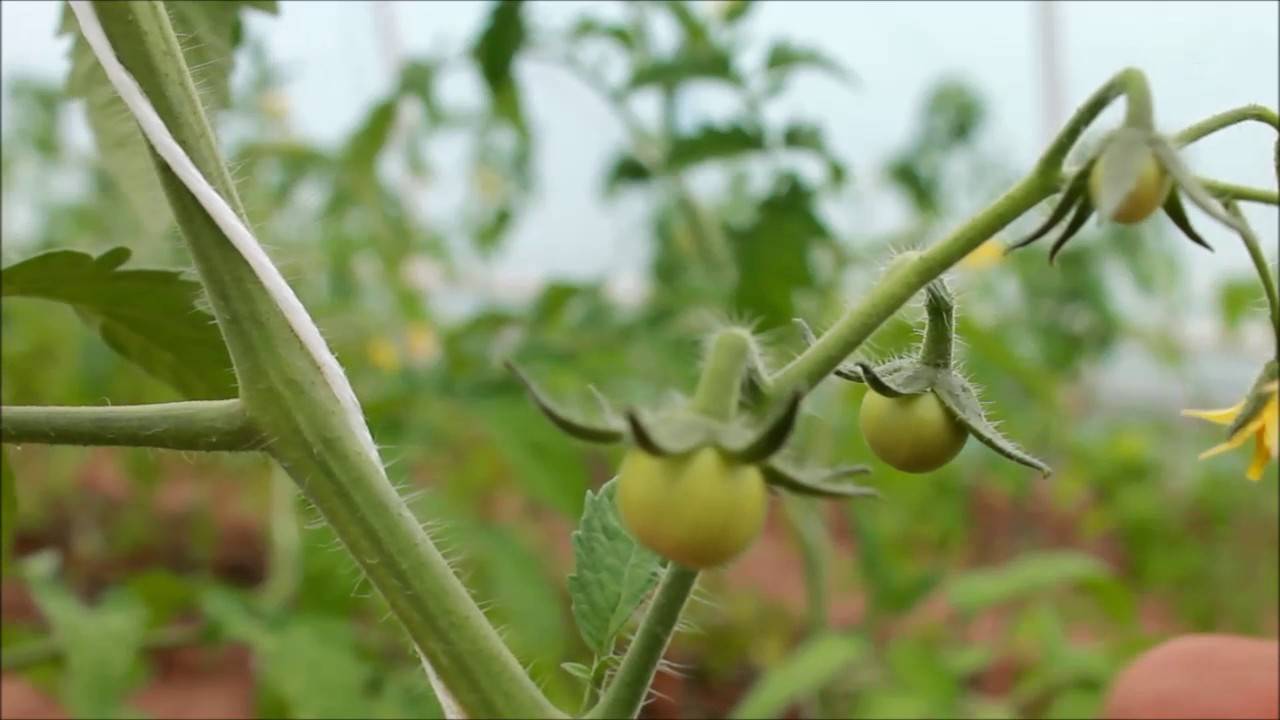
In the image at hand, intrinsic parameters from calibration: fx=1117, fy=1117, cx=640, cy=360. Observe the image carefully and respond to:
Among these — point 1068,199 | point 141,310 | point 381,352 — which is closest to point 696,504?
point 1068,199

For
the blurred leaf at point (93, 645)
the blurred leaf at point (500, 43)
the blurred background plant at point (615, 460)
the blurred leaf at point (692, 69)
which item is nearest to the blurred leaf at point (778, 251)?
the blurred background plant at point (615, 460)

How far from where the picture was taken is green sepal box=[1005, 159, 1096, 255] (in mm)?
292

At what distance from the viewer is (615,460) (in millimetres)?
1746

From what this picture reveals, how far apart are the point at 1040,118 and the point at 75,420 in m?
3.47

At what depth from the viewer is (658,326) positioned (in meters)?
1.49

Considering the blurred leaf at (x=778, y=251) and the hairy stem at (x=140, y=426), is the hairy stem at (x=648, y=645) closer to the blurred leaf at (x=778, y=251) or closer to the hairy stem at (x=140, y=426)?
the hairy stem at (x=140, y=426)

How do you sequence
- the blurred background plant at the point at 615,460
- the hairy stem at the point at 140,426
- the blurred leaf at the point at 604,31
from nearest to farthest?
the hairy stem at the point at 140,426
the blurred background plant at the point at 615,460
the blurred leaf at the point at 604,31

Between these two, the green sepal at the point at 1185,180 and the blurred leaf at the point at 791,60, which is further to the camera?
the blurred leaf at the point at 791,60

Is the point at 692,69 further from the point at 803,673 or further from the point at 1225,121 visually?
the point at 1225,121

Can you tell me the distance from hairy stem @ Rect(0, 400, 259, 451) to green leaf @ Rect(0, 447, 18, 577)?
0.24 m

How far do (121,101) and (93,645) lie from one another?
0.51 m

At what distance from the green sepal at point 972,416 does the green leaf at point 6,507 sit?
1.57ft

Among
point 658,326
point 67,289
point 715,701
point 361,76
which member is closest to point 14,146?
point 361,76

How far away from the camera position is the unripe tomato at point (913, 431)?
0.34 metres
